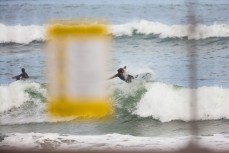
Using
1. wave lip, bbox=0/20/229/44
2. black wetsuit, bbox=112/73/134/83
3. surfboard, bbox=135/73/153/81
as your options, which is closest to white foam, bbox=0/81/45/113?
wave lip, bbox=0/20/229/44

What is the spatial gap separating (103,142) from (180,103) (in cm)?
83

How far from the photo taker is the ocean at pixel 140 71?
376cm

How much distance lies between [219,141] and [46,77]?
1774 millimetres

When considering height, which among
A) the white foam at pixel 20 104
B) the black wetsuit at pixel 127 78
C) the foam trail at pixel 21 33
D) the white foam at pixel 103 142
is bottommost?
the white foam at pixel 103 142

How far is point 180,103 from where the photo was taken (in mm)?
3770

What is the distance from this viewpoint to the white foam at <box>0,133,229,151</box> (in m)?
3.75

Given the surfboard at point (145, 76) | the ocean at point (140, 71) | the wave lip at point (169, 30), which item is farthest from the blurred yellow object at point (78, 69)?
the surfboard at point (145, 76)

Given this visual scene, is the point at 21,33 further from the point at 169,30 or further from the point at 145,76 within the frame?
the point at 169,30

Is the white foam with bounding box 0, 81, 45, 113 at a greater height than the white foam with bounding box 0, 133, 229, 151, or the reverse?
the white foam with bounding box 0, 81, 45, 113

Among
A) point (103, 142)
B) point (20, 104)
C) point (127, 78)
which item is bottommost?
point (103, 142)

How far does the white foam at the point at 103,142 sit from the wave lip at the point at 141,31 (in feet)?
3.13

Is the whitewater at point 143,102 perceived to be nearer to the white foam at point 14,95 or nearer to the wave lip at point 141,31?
the white foam at point 14,95

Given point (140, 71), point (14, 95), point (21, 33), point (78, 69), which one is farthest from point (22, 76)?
point (140, 71)

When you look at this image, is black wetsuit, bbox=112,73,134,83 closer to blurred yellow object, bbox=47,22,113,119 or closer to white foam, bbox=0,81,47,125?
blurred yellow object, bbox=47,22,113,119
